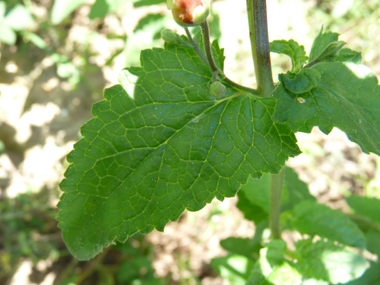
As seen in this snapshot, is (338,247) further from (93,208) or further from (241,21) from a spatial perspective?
(241,21)

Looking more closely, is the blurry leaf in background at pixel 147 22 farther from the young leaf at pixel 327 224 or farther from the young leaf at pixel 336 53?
the young leaf at pixel 327 224


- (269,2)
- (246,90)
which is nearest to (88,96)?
(269,2)

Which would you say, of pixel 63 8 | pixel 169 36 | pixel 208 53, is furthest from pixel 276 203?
pixel 63 8

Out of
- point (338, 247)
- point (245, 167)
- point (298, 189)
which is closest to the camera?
point (245, 167)

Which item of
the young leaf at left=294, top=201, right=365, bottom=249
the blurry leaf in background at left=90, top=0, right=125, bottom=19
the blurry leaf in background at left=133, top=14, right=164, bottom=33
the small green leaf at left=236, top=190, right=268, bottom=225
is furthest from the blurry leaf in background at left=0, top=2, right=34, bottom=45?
the young leaf at left=294, top=201, right=365, bottom=249

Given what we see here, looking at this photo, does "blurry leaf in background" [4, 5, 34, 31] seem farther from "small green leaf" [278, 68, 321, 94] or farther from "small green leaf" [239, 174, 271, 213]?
"small green leaf" [278, 68, 321, 94]

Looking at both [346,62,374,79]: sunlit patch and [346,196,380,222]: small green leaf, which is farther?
[346,196,380,222]: small green leaf
